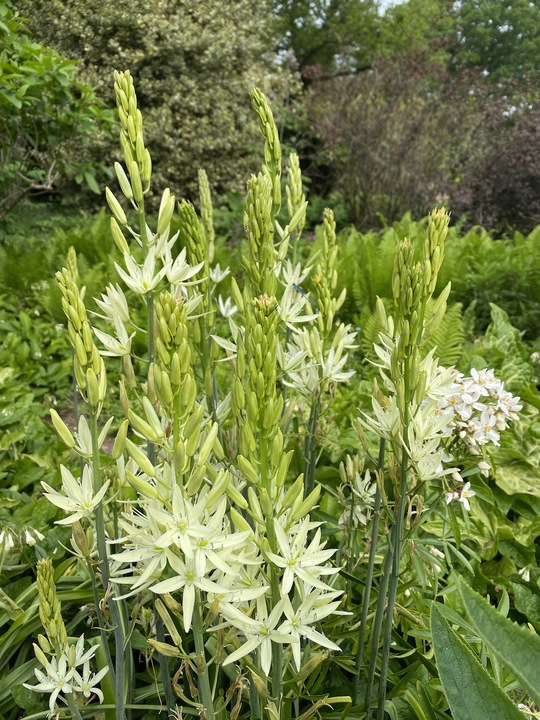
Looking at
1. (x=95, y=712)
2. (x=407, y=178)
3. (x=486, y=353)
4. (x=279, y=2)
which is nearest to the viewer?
(x=95, y=712)

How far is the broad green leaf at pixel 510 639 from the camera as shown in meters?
0.70

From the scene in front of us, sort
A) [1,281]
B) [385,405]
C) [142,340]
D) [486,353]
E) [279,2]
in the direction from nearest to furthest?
[385,405] → [486,353] → [142,340] → [1,281] → [279,2]

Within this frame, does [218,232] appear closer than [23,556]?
No

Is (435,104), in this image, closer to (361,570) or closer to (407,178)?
(407,178)

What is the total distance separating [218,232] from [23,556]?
8.40 metres

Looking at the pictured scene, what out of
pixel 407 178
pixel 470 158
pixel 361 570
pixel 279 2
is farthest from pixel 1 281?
pixel 279 2

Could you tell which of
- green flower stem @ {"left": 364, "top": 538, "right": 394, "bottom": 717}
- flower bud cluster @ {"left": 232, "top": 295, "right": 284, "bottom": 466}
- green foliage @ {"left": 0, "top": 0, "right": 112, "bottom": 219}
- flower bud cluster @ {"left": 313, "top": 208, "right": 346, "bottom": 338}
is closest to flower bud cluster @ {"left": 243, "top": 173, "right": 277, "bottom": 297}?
flower bud cluster @ {"left": 232, "top": 295, "right": 284, "bottom": 466}

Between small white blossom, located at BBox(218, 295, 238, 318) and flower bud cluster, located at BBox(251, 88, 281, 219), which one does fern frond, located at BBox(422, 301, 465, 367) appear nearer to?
small white blossom, located at BBox(218, 295, 238, 318)

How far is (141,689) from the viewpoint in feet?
4.96

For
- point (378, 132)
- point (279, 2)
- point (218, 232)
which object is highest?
point (279, 2)

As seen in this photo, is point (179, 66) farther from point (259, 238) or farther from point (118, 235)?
point (259, 238)

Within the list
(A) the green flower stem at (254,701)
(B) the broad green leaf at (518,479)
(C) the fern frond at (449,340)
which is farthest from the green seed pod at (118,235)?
(C) the fern frond at (449,340)

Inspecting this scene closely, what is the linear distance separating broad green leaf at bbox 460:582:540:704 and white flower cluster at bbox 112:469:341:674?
0.74ft

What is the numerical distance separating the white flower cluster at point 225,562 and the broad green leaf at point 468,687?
178mm
